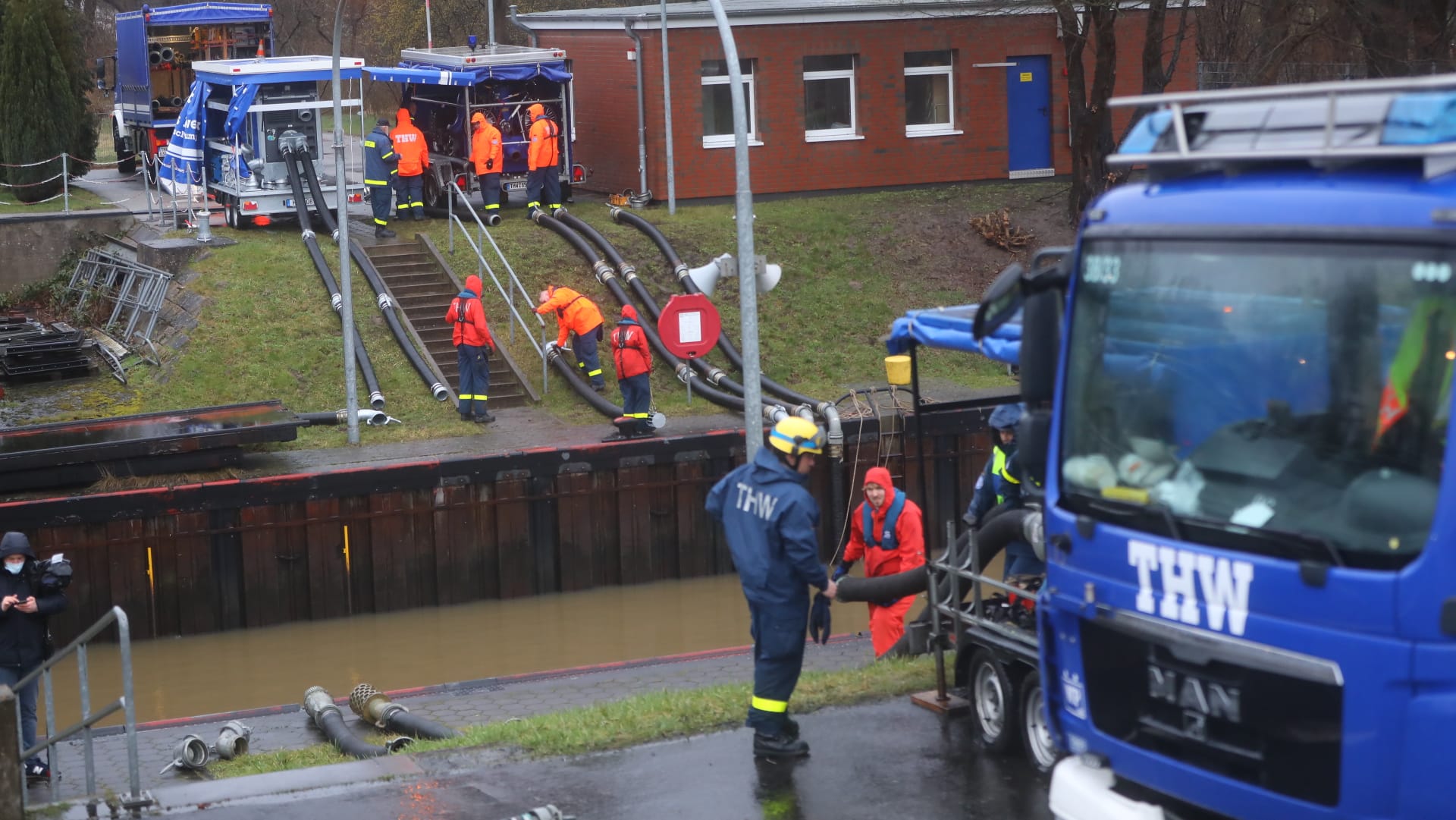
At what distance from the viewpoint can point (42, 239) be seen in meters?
24.8

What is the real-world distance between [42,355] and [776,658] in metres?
16.3

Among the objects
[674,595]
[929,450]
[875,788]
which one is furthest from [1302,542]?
[929,450]

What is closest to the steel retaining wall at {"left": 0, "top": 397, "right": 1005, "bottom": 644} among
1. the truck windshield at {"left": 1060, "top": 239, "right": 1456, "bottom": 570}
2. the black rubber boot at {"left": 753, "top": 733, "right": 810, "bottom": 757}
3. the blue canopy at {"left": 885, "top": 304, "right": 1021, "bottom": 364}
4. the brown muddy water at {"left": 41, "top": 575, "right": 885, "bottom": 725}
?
the brown muddy water at {"left": 41, "top": 575, "right": 885, "bottom": 725}

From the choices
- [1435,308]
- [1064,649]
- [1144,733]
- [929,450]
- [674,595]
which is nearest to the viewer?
[1435,308]

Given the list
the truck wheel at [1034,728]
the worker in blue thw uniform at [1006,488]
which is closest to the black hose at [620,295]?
the worker in blue thw uniform at [1006,488]

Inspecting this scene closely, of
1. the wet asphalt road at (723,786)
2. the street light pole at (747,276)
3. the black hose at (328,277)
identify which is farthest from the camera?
the black hose at (328,277)

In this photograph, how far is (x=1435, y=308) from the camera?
4.97m

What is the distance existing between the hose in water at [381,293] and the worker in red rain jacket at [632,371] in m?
2.88

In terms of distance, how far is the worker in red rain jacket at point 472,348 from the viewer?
751 inches

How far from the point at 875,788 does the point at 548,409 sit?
13267 millimetres

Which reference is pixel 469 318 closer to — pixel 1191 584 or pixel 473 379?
pixel 473 379

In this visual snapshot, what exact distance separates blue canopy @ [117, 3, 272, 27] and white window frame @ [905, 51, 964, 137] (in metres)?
14.5

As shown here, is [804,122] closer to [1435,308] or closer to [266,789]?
[266,789]

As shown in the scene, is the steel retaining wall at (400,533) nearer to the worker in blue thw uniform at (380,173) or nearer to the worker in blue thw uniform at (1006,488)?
the worker in blue thw uniform at (1006,488)
